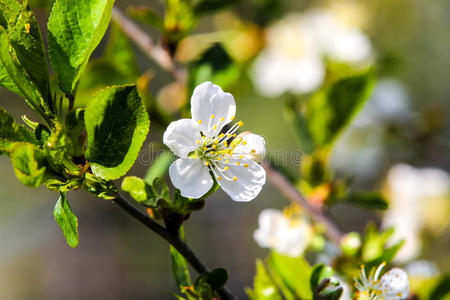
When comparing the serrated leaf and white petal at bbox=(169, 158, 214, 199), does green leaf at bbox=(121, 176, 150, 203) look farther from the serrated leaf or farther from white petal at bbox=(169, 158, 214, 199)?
the serrated leaf

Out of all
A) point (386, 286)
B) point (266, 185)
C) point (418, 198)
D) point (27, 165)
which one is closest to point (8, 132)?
point (27, 165)

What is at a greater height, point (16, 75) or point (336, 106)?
point (16, 75)

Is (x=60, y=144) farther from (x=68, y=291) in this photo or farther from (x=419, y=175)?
(x=68, y=291)

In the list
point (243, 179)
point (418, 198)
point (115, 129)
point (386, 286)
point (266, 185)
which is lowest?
point (266, 185)

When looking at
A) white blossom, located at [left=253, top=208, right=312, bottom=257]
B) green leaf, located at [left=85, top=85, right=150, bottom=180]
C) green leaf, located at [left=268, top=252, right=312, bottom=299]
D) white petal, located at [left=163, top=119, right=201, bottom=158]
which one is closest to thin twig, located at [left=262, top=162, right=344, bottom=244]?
white blossom, located at [left=253, top=208, right=312, bottom=257]

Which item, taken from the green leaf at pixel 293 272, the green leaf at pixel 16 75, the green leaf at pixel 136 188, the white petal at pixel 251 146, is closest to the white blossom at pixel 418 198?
the green leaf at pixel 293 272

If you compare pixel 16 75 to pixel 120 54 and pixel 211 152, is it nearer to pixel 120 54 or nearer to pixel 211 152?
pixel 211 152
